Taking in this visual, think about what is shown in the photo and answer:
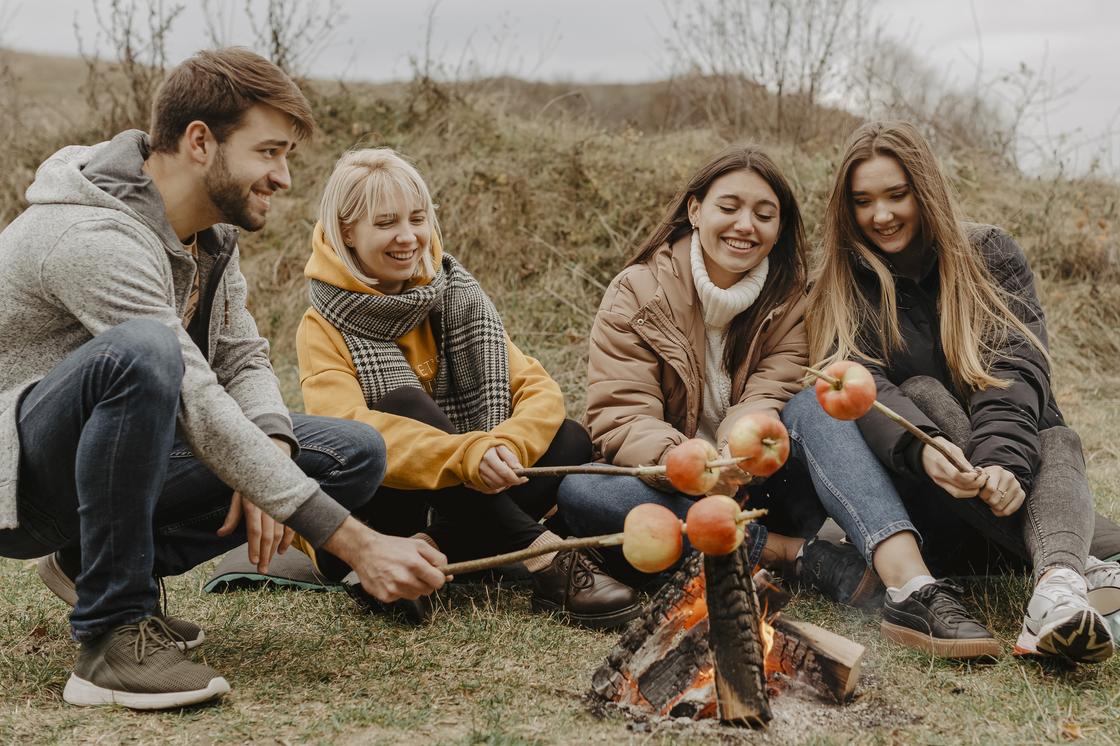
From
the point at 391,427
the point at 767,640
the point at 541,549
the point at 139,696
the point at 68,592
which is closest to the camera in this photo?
the point at 541,549

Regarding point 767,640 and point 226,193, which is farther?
point 226,193

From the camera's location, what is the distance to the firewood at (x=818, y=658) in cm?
236

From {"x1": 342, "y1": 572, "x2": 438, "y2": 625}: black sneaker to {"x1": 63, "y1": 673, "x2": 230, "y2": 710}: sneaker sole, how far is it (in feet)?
2.23

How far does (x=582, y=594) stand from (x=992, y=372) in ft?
4.70

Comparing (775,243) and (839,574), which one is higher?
(775,243)

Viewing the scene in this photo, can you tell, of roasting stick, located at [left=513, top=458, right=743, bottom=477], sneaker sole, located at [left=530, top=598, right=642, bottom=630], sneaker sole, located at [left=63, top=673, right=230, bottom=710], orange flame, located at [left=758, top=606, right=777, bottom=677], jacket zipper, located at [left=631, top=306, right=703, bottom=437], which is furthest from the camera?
jacket zipper, located at [left=631, top=306, right=703, bottom=437]

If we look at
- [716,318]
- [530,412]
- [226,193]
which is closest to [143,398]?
[226,193]

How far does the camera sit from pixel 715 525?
2.06 m

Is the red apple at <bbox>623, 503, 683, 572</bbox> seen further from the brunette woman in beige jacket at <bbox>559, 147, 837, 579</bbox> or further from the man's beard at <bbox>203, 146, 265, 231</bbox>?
the man's beard at <bbox>203, 146, 265, 231</bbox>

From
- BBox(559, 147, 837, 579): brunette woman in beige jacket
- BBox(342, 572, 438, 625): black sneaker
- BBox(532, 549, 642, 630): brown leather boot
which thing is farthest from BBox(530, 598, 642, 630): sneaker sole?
BBox(342, 572, 438, 625): black sneaker

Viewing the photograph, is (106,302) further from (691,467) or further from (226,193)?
(691,467)

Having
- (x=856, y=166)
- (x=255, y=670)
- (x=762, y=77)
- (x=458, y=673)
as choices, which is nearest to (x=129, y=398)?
(x=255, y=670)

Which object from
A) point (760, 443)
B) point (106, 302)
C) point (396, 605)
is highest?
point (106, 302)

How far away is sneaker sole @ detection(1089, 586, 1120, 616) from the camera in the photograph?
107 inches
